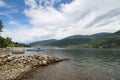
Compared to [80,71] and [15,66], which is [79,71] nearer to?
[80,71]

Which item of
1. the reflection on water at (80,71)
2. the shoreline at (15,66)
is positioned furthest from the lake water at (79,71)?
the shoreline at (15,66)

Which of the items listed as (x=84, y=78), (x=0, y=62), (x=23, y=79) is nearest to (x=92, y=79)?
(x=84, y=78)

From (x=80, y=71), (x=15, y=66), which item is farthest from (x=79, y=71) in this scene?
(x=15, y=66)

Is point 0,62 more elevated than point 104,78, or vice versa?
point 0,62

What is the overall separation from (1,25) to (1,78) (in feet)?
390

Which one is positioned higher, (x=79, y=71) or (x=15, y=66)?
(x=15, y=66)

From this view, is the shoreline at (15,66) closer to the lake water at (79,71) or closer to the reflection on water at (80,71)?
the lake water at (79,71)

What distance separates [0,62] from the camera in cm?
3005

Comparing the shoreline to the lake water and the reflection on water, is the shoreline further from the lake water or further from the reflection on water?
the reflection on water

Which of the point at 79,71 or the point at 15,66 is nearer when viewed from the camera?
the point at 79,71

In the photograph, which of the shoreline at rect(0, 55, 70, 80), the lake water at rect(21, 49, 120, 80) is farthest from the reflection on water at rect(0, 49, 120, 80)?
the shoreline at rect(0, 55, 70, 80)

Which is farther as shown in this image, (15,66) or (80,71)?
(15,66)

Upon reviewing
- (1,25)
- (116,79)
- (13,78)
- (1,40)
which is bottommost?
(116,79)

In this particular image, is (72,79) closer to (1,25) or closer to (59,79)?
(59,79)
